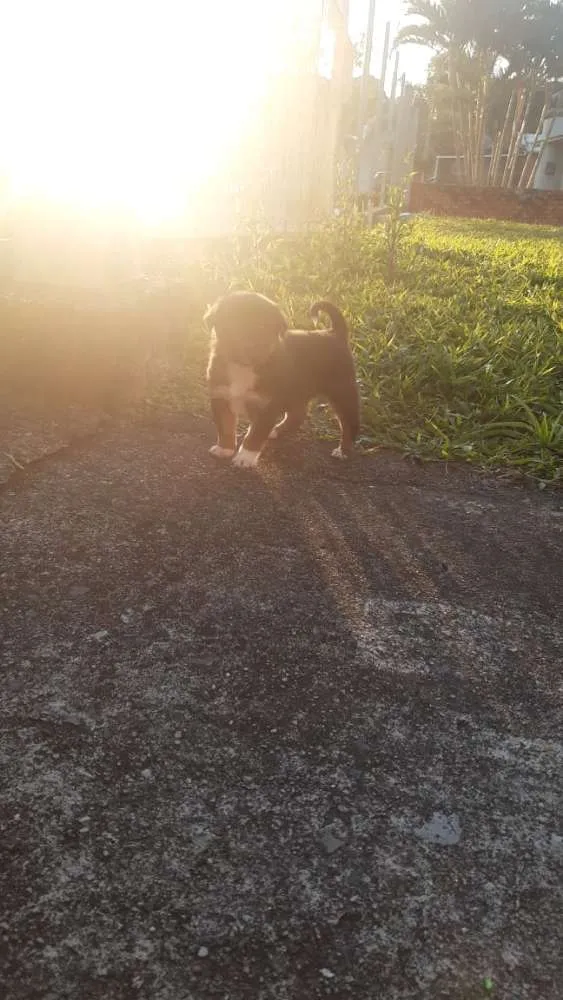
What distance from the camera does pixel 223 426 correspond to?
409 cm

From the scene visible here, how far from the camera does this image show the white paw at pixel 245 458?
4.10m

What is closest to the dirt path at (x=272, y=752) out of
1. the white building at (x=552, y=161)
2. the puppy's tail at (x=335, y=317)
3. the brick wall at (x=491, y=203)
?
the puppy's tail at (x=335, y=317)

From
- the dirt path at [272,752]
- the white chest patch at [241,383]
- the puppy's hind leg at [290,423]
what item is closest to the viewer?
the dirt path at [272,752]

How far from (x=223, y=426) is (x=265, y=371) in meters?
0.48

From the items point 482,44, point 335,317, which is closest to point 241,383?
point 335,317

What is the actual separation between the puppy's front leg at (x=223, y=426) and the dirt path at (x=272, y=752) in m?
0.56

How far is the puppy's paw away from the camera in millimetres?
4219

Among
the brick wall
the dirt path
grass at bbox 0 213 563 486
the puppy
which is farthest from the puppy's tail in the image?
the brick wall

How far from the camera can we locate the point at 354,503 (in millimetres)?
3865

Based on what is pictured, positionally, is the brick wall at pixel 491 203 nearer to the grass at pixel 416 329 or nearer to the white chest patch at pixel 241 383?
the grass at pixel 416 329

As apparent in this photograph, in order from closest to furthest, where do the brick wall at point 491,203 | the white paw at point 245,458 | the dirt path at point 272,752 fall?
1. the dirt path at point 272,752
2. the white paw at point 245,458
3. the brick wall at point 491,203

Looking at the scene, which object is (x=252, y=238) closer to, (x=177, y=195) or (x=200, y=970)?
(x=177, y=195)

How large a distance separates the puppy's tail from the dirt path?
1.23m

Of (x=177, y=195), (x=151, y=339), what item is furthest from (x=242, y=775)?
(x=177, y=195)
